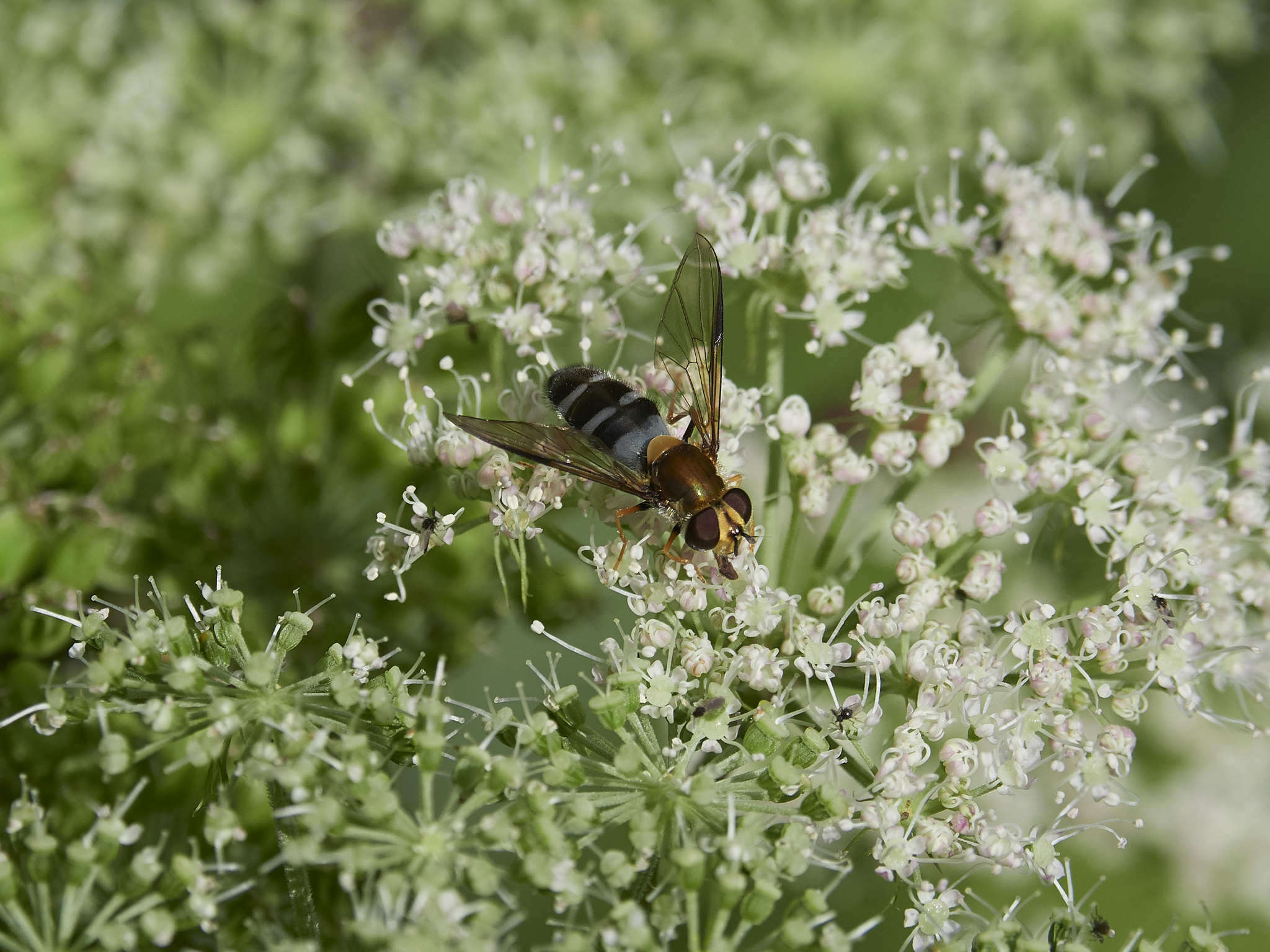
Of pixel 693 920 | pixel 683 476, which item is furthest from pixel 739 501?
pixel 693 920

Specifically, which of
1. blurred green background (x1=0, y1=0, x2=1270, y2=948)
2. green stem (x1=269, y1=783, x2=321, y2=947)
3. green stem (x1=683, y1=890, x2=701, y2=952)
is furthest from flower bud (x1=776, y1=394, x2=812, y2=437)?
green stem (x1=269, y1=783, x2=321, y2=947)

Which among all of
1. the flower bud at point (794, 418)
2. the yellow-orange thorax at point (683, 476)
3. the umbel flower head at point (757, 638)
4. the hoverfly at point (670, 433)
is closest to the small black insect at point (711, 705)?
the umbel flower head at point (757, 638)

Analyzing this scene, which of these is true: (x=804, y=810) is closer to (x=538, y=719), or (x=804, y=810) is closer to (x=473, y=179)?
(x=538, y=719)

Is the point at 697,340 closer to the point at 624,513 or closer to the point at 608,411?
the point at 608,411

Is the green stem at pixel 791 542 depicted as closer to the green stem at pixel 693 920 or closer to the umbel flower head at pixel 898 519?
the umbel flower head at pixel 898 519

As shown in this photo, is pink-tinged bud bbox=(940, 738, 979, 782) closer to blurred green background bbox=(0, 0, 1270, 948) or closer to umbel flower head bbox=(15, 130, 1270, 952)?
umbel flower head bbox=(15, 130, 1270, 952)

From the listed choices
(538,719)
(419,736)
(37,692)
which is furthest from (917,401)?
(37,692)
